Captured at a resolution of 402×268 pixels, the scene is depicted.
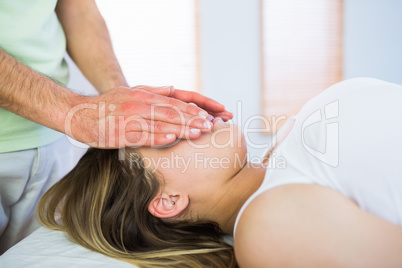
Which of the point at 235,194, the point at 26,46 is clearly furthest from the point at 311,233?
the point at 26,46

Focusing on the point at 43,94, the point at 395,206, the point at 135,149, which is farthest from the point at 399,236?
the point at 43,94

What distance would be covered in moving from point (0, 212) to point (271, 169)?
93cm

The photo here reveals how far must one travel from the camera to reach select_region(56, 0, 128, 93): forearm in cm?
154

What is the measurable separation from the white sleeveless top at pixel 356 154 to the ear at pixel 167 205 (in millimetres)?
287

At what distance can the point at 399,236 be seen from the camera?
28.8 inches

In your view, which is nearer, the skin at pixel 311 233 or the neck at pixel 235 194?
the skin at pixel 311 233

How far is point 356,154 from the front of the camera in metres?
0.84

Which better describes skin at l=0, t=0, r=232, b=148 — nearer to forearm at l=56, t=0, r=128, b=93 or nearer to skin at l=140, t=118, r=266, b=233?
skin at l=140, t=118, r=266, b=233

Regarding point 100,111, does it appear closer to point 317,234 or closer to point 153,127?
point 153,127

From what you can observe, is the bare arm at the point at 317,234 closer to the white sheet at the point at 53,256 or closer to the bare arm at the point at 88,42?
the white sheet at the point at 53,256

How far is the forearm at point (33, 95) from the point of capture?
103cm

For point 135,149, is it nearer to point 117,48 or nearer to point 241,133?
point 241,133

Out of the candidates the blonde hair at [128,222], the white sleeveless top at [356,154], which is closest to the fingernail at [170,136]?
the blonde hair at [128,222]

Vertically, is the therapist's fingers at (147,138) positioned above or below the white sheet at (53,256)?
above
